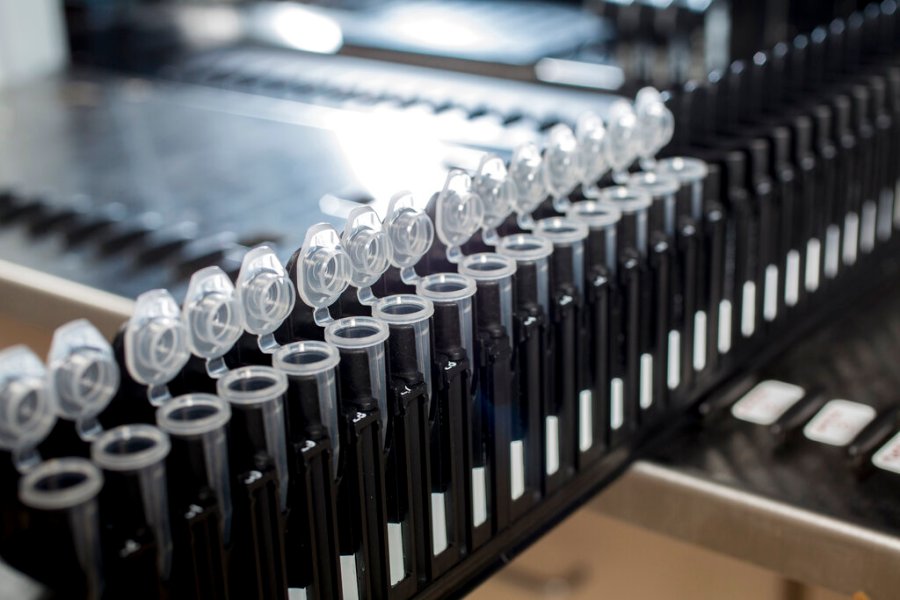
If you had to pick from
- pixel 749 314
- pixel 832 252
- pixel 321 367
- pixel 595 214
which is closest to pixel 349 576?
pixel 321 367

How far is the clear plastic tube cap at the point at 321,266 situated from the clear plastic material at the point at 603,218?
11.0 inches

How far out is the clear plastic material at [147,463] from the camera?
665 mm

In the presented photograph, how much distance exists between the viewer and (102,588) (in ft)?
2.21

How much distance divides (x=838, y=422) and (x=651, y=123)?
0.38 metres

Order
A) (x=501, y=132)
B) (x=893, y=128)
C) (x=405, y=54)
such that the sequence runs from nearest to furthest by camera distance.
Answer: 1. (x=893, y=128)
2. (x=501, y=132)
3. (x=405, y=54)

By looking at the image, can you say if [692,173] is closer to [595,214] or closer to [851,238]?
[595,214]

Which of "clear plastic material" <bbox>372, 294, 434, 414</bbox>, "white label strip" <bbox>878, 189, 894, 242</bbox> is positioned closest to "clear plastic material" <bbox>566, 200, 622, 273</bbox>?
"clear plastic material" <bbox>372, 294, 434, 414</bbox>

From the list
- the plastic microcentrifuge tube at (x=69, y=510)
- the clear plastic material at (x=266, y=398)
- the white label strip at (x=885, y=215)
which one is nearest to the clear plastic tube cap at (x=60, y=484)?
the plastic microcentrifuge tube at (x=69, y=510)

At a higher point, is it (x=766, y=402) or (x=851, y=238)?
(x=851, y=238)

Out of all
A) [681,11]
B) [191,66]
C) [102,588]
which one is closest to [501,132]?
[681,11]

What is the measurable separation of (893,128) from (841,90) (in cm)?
10

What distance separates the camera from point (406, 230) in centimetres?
86

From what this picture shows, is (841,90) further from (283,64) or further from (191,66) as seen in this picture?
(191,66)

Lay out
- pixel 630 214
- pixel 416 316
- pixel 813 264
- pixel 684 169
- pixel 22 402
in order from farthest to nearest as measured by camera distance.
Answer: pixel 813 264
pixel 684 169
pixel 630 214
pixel 416 316
pixel 22 402
